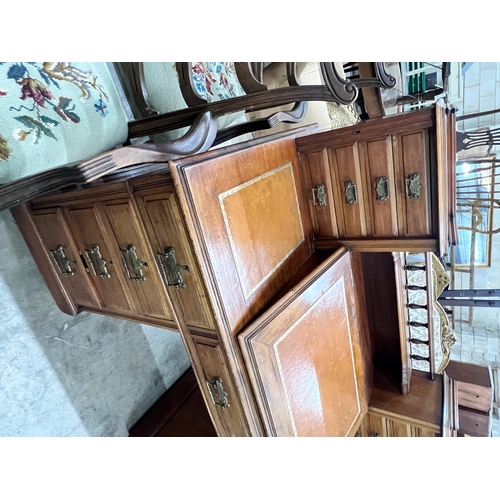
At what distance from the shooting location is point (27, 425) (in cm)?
119

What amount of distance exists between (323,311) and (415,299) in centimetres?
66

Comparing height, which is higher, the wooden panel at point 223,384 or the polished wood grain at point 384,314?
the wooden panel at point 223,384

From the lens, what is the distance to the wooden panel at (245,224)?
0.66 metres

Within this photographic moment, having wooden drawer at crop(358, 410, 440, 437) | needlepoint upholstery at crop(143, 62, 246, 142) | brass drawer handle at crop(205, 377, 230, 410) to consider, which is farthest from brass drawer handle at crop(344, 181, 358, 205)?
wooden drawer at crop(358, 410, 440, 437)

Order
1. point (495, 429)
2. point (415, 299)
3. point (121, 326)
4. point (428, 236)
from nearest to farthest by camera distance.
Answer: point (428, 236), point (415, 299), point (121, 326), point (495, 429)

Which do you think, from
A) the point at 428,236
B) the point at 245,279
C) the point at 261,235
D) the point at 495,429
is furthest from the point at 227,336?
the point at 495,429

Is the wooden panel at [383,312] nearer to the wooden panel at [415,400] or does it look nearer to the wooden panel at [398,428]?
the wooden panel at [415,400]

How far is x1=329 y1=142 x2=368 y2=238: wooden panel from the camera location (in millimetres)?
946

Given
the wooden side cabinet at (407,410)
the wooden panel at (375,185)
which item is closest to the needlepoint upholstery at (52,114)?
the wooden panel at (375,185)

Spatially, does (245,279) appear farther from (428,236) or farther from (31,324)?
(31,324)

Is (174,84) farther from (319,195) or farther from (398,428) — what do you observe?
(398,428)

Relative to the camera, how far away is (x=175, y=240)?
0.68m

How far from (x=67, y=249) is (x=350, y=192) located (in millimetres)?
941

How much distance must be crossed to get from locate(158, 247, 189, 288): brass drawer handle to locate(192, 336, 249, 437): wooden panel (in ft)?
0.53
